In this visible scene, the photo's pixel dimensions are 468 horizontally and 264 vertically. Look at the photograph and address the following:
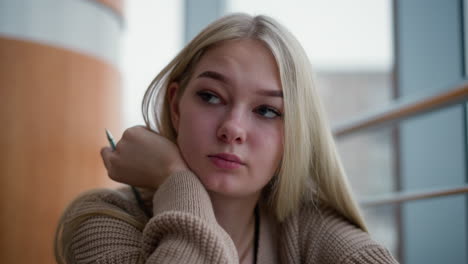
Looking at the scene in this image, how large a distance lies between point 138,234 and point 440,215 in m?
1.44

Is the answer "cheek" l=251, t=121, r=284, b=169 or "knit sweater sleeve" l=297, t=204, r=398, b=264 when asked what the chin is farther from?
"knit sweater sleeve" l=297, t=204, r=398, b=264

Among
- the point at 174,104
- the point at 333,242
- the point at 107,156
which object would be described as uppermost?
the point at 174,104

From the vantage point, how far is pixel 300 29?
2.50 meters

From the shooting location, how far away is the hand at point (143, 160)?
96 cm

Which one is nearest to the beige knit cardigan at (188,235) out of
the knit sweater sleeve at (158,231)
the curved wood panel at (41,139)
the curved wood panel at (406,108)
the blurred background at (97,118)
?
the knit sweater sleeve at (158,231)

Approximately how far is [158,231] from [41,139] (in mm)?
1141

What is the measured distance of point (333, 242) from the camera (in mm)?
963

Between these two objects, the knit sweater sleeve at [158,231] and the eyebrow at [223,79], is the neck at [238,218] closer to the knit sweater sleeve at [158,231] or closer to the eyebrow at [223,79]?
the knit sweater sleeve at [158,231]

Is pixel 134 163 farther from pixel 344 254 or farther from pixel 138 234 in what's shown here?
pixel 344 254

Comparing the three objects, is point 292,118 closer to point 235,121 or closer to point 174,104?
point 235,121

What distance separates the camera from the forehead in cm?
94

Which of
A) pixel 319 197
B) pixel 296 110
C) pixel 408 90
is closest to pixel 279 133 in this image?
pixel 296 110

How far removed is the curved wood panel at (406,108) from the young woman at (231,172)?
0.25 m

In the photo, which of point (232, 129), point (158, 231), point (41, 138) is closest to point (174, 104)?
point (232, 129)
